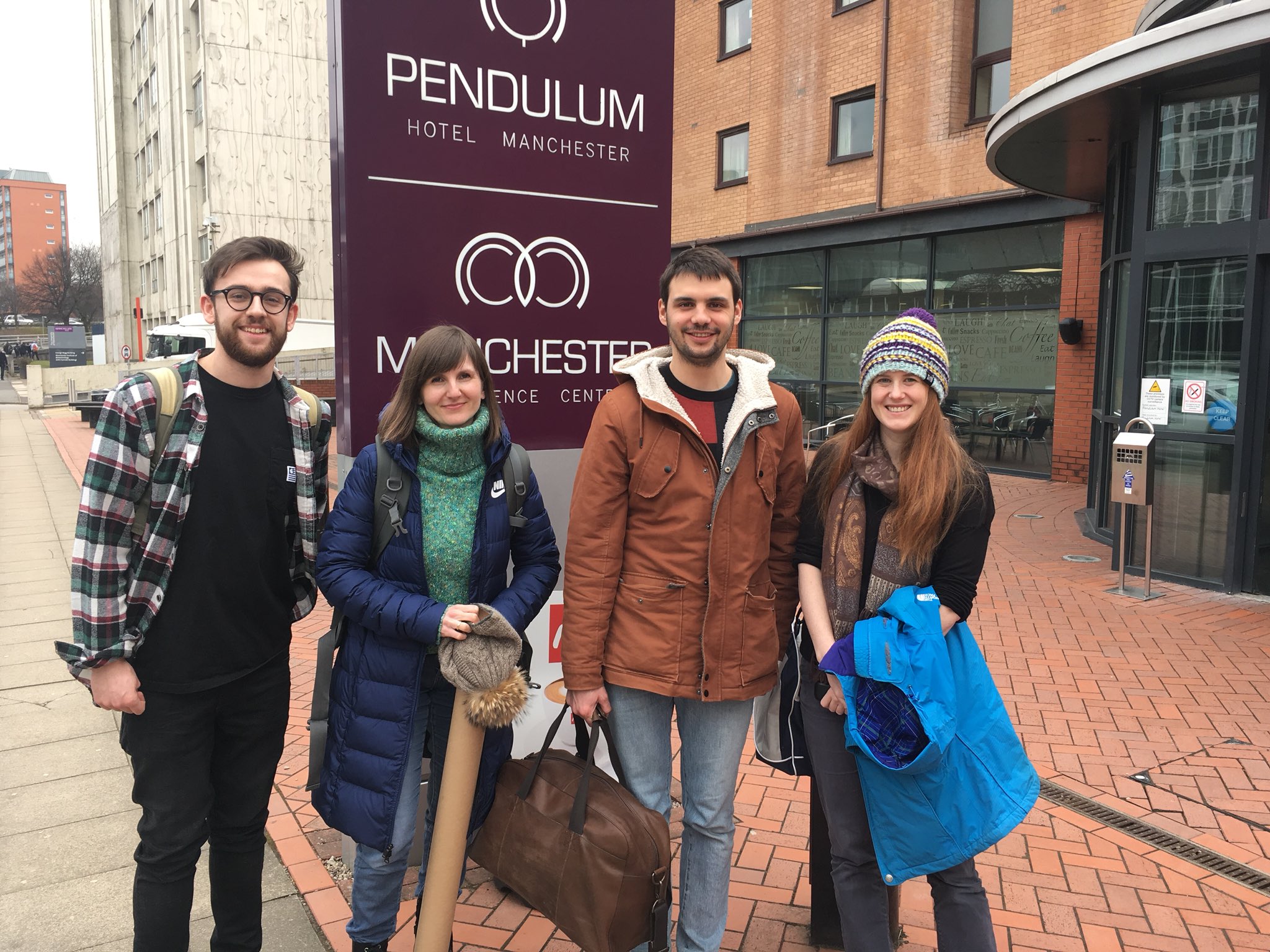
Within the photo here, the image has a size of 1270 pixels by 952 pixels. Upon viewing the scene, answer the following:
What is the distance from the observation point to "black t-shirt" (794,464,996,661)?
7.55 feet

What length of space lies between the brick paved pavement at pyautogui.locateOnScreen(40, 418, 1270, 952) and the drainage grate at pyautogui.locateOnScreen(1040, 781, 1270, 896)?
0.17 ft

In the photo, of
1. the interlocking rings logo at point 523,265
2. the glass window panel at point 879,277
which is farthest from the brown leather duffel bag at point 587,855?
the glass window panel at point 879,277

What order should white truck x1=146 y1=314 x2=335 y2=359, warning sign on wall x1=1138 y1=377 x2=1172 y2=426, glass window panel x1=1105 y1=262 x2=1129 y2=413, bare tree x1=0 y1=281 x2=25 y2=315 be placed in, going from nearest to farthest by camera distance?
warning sign on wall x1=1138 y1=377 x2=1172 y2=426
glass window panel x1=1105 y1=262 x2=1129 y2=413
white truck x1=146 y1=314 x2=335 y2=359
bare tree x1=0 y1=281 x2=25 y2=315

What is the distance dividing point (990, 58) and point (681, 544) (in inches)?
539

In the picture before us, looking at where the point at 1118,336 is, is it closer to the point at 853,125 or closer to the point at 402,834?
the point at 853,125

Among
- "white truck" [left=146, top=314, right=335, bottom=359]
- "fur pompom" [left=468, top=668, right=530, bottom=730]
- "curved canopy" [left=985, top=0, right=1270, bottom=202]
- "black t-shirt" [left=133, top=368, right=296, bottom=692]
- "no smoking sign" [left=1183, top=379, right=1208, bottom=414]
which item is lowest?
"fur pompom" [left=468, top=668, right=530, bottom=730]

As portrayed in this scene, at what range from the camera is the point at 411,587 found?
2422 millimetres

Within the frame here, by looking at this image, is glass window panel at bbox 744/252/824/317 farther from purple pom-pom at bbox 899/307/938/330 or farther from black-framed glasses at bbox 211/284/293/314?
black-framed glasses at bbox 211/284/293/314

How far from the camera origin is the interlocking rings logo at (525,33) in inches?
125

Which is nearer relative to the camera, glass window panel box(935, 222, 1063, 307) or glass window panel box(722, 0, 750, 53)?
glass window panel box(935, 222, 1063, 307)

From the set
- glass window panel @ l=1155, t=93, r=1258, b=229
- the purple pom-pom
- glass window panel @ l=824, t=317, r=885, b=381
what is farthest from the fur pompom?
glass window panel @ l=824, t=317, r=885, b=381

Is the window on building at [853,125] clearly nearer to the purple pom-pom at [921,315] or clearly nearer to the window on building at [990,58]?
the window on building at [990,58]

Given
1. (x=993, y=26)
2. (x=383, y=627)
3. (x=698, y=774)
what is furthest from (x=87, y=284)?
(x=698, y=774)

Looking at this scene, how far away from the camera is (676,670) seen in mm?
2438
